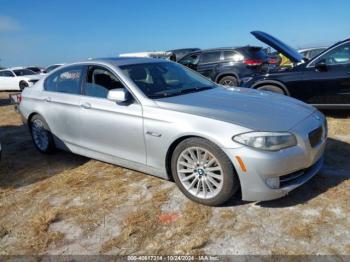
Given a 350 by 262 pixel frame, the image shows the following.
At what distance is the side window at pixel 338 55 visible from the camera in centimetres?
640

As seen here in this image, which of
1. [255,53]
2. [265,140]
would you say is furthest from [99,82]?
[255,53]

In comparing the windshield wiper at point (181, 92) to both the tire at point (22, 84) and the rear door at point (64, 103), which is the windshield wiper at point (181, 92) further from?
the tire at point (22, 84)

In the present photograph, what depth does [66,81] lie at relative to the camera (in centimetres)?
512

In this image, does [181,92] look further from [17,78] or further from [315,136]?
[17,78]

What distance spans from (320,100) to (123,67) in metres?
4.11

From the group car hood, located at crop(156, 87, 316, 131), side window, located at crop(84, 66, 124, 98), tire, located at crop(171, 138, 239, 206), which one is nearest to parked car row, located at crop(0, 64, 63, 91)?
side window, located at crop(84, 66, 124, 98)

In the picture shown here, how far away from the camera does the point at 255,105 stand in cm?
384

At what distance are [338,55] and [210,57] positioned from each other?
19.3ft

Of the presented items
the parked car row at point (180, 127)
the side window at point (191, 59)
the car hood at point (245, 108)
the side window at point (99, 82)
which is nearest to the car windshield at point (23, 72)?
the side window at point (191, 59)

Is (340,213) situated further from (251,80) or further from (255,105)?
→ (251,80)

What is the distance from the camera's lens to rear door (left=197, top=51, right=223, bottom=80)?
1170cm

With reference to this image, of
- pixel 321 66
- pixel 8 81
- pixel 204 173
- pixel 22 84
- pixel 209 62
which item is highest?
pixel 209 62

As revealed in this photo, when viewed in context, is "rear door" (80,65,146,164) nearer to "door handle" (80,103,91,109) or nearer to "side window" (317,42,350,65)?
"door handle" (80,103,91,109)

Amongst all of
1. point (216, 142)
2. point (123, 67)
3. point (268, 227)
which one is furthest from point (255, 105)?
point (123, 67)
